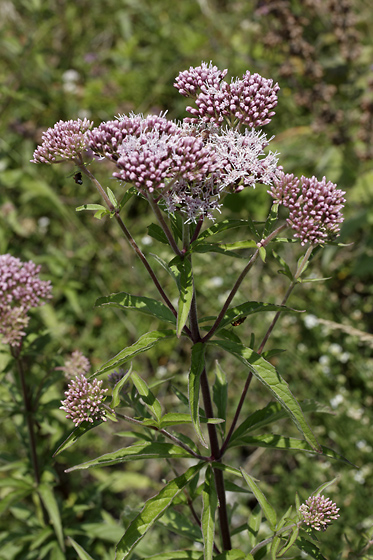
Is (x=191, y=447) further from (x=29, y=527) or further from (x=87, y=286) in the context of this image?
(x=87, y=286)

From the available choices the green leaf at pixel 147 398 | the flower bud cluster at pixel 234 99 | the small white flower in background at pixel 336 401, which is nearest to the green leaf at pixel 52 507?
the green leaf at pixel 147 398

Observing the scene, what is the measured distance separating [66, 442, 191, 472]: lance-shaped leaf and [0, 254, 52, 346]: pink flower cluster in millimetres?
968

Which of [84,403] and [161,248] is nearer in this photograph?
[84,403]

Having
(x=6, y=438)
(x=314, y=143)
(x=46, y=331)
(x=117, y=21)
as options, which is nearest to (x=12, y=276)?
(x=46, y=331)

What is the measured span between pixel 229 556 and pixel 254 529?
0.32 metres

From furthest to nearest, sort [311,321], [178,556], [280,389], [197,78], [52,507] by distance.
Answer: [311,321]
[52,507]
[178,556]
[197,78]
[280,389]

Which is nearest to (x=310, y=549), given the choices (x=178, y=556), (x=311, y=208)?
(x=178, y=556)

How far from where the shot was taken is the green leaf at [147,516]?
1.82 meters

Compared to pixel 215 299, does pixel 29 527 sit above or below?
below

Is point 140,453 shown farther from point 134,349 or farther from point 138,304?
point 138,304

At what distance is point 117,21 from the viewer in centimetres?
873

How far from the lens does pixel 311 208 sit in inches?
78.6

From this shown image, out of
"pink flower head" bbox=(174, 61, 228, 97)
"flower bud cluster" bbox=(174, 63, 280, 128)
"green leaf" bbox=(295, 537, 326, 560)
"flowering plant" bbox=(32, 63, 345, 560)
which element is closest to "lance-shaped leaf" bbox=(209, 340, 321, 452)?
"flowering plant" bbox=(32, 63, 345, 560)

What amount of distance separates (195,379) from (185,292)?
33cm
